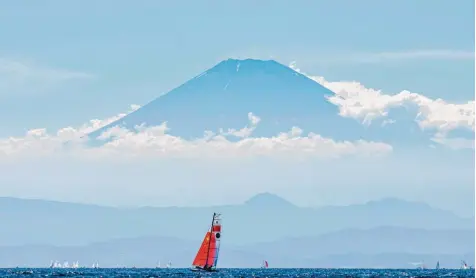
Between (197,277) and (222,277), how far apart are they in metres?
6.11

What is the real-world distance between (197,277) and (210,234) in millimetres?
11716

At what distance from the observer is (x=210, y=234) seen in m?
200

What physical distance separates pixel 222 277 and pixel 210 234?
7.66 metres

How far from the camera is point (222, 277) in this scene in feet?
637

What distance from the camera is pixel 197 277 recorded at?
620ft
